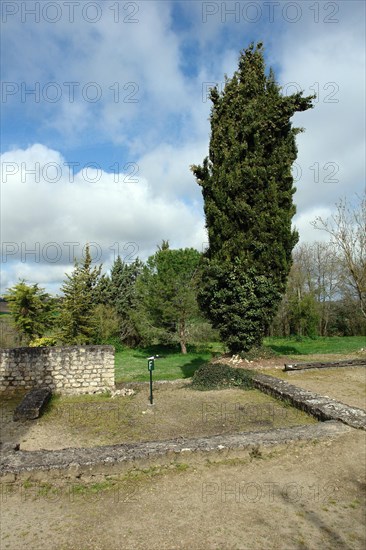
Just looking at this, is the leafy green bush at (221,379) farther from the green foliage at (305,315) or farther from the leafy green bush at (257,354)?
the green foliage at (305,315)

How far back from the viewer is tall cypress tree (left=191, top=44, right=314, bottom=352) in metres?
14.0

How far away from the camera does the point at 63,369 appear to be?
12305 millimetres

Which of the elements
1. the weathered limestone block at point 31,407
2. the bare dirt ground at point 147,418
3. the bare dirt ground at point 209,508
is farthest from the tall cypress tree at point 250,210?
the bare dirt ground at point 209,508

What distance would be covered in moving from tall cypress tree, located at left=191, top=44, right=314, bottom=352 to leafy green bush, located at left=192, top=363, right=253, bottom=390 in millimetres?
2331

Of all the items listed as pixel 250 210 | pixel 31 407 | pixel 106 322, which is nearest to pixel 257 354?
pixel 250 210

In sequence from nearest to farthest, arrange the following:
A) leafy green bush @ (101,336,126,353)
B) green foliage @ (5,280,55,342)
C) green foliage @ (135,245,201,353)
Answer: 1. green foliage @ (5,280,55,342)
2. green foliage @ (135,245,201,353)
3. leafy green bush @ (101,336,126,353)

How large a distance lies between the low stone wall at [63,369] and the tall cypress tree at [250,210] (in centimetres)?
460

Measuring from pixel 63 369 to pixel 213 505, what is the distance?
869 centimetres

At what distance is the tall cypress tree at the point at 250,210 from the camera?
550 inches

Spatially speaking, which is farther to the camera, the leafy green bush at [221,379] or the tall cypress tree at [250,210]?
the tall cypress tree at [250,210]

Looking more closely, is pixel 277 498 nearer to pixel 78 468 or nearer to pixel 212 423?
pixel 78 468

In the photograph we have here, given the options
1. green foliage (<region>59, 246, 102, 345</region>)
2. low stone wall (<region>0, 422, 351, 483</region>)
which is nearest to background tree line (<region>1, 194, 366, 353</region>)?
green foliage (<region>59, 246, 102, 345</region>)

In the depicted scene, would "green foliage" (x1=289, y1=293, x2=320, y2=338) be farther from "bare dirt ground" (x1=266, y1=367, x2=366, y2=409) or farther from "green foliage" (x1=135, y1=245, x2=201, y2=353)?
"bare dirt ground" (x1=266, y1=367, x2=366, y2=409)

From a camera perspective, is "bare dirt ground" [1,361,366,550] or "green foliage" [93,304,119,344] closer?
"bare dirt ground" [1,361,366,550]
